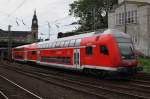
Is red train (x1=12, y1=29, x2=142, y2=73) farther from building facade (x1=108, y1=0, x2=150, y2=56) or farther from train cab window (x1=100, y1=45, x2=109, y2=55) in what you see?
building facade (x1=108, y1=0, x2=150, y2=56)

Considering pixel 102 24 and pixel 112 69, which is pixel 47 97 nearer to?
pixel 112 69

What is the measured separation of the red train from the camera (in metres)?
22.2

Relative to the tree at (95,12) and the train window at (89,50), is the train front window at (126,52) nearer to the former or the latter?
the train window at (89,50)

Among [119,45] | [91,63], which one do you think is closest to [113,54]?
[119,45]

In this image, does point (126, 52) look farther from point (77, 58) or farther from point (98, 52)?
point (77, 58)

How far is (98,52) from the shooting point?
23562 millimetres

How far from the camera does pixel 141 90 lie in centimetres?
1764

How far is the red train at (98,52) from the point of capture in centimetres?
2216

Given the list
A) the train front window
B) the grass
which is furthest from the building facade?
the train front window

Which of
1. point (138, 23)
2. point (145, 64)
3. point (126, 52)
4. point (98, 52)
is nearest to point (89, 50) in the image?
point (98, 52)

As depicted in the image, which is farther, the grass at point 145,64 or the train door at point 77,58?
the grass at point 145,64

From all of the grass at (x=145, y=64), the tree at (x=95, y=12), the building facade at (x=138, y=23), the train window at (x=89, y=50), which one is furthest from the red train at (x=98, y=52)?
the tree at (x=95, y=12)

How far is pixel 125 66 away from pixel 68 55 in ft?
26.9

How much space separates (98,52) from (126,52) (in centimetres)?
197
